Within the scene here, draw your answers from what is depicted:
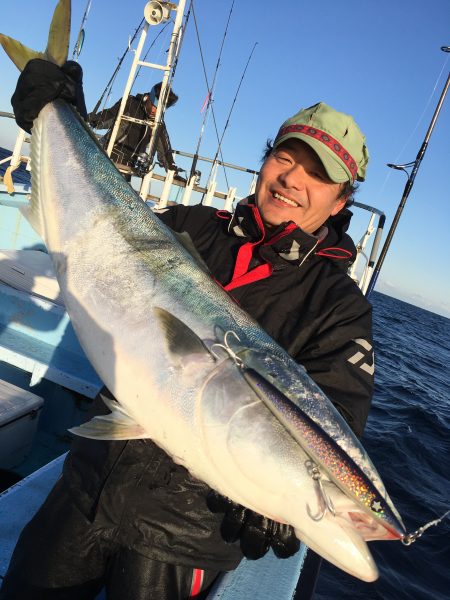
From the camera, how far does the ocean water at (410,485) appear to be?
5.24 m

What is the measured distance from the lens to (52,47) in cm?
259

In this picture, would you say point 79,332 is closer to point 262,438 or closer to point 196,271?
point 196,271

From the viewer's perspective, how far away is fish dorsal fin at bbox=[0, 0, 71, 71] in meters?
2.51

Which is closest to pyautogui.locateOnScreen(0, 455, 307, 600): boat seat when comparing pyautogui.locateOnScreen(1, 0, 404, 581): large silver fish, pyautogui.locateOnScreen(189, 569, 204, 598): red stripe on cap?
pyautogui.locateOnScreen(189, 569, 204, 598): red stripe on cap

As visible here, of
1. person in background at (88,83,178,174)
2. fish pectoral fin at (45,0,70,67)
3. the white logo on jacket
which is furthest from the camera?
→ person in background at (88,83,178,174)

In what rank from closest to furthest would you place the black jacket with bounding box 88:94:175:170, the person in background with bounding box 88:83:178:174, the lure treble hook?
the lure treble hook
the person in background with bounding box 88:83:178:174
the black jacket with bounding box 88:94:175:170

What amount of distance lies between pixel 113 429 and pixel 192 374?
0.42 m

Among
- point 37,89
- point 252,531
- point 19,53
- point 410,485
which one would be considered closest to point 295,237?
point 252,531

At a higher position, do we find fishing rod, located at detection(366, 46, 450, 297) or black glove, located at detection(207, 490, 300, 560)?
fishing rod, located at detection(366, 46, 450, 297)

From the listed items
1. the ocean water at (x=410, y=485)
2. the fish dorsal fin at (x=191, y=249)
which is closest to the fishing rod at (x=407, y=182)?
the ocean water at (x=410, y=485)

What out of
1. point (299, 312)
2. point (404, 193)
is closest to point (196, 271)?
point (299, 312)

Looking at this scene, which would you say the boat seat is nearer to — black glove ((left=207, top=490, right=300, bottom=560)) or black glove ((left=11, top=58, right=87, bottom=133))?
black glove ((left=207, top=490, right=300, bottom=560))

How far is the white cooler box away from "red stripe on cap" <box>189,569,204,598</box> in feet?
6.42

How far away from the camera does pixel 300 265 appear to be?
2.15 metres
